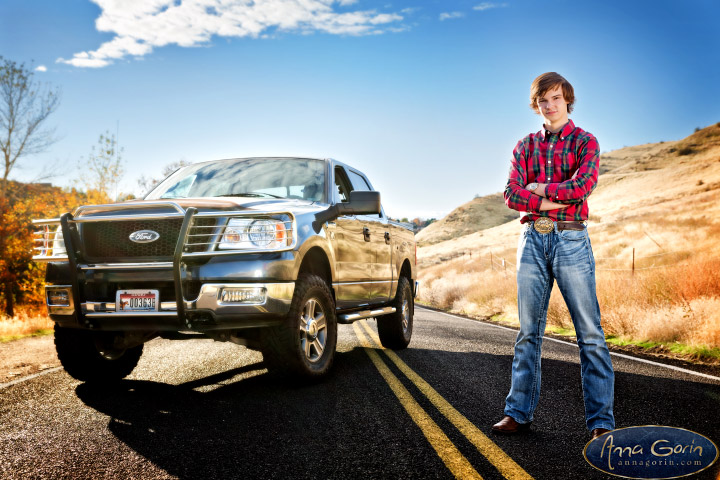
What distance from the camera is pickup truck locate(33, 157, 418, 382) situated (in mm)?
4273

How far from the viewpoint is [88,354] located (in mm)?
4926

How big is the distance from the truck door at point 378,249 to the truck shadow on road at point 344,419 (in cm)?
129

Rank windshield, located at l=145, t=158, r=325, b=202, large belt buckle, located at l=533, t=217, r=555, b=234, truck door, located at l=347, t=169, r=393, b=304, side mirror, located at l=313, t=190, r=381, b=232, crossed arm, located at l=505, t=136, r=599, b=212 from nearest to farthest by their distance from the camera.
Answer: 1. crossed arm, located at l=505, t=136, r=599, b=212
2. large belt buckle, located at l=533, t=217, r=555, b=234
3. side mirror, located at l=313, t=190, r=381, b=232
4. windshield, located at l=145, t=158, r=325, b=202
5. truck door, located at l=347, t=169, r=393, b=304

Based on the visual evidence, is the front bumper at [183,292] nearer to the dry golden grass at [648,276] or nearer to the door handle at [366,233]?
the door handle at [366,233]

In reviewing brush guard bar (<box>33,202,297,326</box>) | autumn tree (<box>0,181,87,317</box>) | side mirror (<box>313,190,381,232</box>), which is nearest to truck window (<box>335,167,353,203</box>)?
side mirror (<box>313,190,381,232</box>)

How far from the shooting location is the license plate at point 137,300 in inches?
169

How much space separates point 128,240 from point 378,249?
325 cm

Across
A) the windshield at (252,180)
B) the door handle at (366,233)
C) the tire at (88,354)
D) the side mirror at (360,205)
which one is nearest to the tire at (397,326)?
the door handle at (366,233)

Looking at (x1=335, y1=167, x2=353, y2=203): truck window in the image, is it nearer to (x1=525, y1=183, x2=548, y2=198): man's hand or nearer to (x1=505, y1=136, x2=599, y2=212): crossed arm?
(x1=505, y1=136, x2=599, y2=212): crossed arm

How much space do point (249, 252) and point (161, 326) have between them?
89 centimetres

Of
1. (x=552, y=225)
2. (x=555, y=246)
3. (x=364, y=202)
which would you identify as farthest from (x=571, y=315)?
(x=364, y=202)

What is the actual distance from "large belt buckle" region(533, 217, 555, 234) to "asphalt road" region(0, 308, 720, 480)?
1.34 m

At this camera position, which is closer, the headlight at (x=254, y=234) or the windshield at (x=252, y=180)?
the headlight at (x=254, y=234)

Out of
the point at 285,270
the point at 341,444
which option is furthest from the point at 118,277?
the point at 341,444
